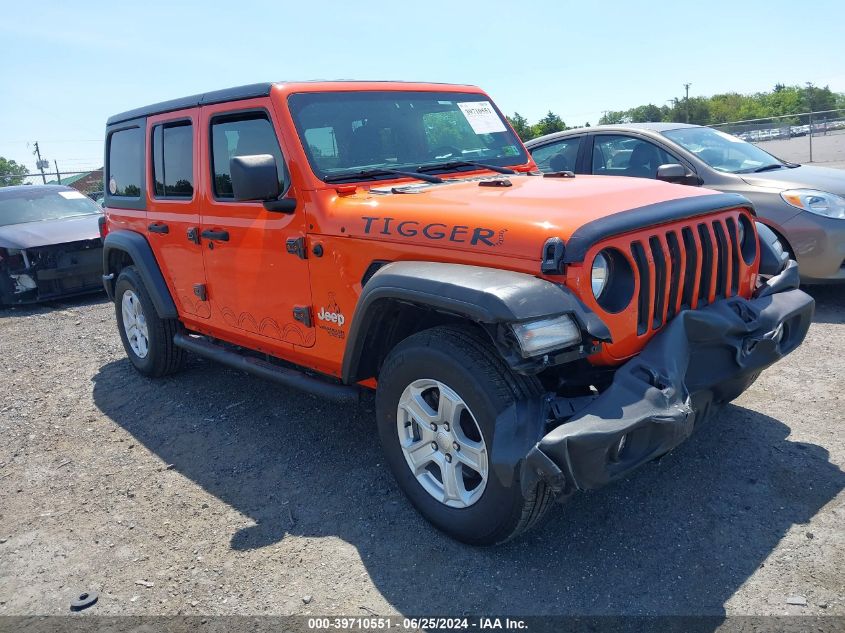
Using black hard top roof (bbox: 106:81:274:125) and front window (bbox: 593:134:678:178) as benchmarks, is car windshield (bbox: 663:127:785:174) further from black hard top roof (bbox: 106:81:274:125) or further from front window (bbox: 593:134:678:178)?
black hard top roof (bbox: 106:81:274:125)

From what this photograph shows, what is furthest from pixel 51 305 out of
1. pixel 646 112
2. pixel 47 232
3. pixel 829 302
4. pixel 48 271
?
pixel 646 112

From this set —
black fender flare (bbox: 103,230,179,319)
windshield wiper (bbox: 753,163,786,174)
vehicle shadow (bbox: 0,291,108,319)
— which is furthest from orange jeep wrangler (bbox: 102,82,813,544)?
vehicle shadow (bbox: 0,291,108,319)

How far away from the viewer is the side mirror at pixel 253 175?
3422 millimetres

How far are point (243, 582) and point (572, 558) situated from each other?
1414 mm

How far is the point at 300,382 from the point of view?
388 cm

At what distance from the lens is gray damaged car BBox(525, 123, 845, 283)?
5785mm

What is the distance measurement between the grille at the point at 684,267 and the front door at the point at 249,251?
1737 mm

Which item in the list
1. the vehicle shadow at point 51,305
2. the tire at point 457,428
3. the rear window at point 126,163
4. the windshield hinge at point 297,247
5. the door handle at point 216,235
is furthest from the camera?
the vehicle shadow at point 51,305

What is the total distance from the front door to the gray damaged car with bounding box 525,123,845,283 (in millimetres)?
2863

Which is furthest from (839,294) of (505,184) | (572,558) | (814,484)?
(572,558)

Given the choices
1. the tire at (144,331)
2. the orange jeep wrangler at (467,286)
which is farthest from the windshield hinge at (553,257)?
the tire at (144,331)

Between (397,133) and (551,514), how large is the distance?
2304 millimetres

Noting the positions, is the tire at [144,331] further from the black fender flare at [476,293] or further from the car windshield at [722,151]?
the car windshield at [722,151]

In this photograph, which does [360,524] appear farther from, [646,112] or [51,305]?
[646,112]
